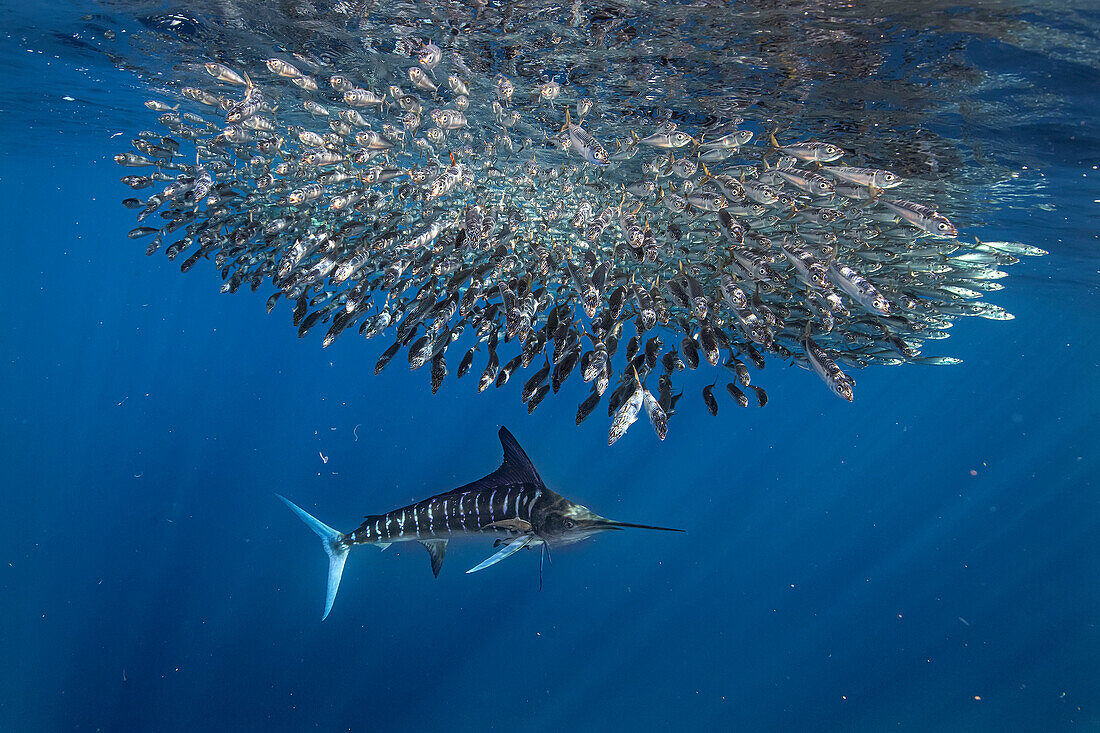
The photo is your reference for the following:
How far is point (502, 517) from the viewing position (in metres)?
5.90

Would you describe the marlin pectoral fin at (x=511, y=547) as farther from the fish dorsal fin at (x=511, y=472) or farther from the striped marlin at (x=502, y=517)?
the fish dorsal fin at (x=511, y=472)

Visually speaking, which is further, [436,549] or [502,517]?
[436,549]

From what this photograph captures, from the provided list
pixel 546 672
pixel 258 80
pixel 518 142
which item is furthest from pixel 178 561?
pixel 518 142

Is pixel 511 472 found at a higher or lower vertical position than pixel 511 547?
higher

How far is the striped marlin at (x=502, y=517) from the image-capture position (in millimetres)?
5586

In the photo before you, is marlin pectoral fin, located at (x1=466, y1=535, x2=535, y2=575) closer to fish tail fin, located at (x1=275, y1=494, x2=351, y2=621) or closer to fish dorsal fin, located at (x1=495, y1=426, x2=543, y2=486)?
fish dorsal fin, located at (x1=495, y1=426, x2=543, y2=486)

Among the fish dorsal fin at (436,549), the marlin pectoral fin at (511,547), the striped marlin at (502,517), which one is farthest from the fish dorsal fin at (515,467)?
the fish dorsal fin at (436,549)

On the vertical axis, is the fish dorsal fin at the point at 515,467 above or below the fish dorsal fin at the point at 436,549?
above

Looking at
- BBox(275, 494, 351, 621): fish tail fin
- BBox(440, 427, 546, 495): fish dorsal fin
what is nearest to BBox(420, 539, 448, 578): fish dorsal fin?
BBox(440, 427, 546, 495): fish dorsal fin

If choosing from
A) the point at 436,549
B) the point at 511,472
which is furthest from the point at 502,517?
the point at 436,549

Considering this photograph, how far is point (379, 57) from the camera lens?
7613mm

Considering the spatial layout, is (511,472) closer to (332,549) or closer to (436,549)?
(436,549)

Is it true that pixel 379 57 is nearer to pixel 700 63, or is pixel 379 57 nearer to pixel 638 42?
pixel 638 42

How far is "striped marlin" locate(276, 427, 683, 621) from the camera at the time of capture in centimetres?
559
